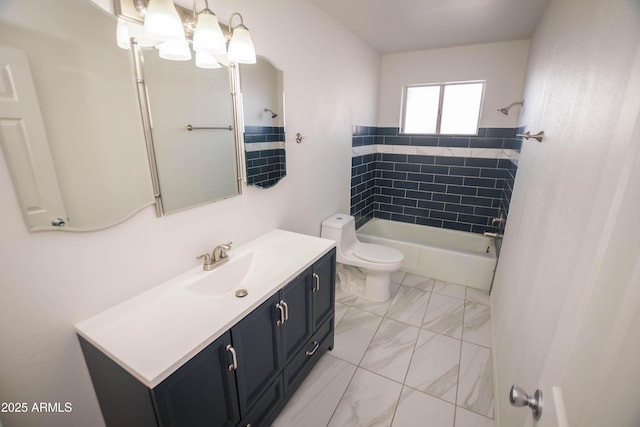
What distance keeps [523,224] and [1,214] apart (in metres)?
2.33

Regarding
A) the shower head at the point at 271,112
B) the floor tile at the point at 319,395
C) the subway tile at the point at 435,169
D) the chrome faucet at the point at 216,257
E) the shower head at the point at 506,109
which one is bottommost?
the floor tile at the point at 319,395

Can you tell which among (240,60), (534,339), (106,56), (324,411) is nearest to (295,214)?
(240,60)

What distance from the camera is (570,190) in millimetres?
979

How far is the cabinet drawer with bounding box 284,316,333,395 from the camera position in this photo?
1588mm

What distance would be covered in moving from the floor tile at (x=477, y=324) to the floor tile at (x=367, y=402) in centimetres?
82

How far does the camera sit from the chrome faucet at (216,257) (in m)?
1.46

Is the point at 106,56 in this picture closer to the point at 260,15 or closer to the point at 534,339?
the point at 260,15

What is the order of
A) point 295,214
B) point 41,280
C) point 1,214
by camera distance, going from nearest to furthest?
1. point 1,214
2. point 41,280
3. point 295,214

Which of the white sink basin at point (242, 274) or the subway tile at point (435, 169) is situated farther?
the subway tile at point (435, 169)

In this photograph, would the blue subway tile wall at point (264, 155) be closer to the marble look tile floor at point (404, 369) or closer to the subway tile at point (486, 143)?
the marble look tile floor at point (404, 369)

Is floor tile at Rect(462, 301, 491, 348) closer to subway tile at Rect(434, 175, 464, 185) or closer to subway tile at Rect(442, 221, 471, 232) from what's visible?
subway tile at Rect(442, 221, 471, 232)

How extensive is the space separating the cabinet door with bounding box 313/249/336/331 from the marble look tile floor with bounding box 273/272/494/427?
1.29ft

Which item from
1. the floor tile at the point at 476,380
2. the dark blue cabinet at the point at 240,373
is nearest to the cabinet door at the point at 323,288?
the dark blue cabinet at the point at 240,373

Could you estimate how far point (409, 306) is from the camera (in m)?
2.57
